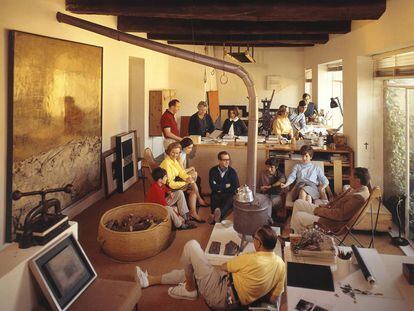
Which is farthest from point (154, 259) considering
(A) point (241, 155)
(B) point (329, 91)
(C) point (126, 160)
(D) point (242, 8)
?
(B) point (329, 91)

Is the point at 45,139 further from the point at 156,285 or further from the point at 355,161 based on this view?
the point at 355,161

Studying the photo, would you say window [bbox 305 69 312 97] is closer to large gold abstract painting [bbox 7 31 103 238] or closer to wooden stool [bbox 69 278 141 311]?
large gold abstract painting [bbox 7 31 103 238]

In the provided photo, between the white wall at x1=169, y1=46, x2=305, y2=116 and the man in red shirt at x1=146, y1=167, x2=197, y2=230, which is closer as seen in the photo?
the man in red shirt at x1=146, y1=167, x2=197, y2=230

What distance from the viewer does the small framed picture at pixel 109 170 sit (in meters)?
5.99

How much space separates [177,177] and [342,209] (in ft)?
7.77

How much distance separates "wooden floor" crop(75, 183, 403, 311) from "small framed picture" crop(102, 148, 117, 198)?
38 cm

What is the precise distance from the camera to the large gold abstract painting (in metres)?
3.73

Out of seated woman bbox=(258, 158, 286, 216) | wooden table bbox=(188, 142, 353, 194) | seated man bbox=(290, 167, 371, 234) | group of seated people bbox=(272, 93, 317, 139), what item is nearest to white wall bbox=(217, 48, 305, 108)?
group of seated people bbox=(272, 93, 317, 139)

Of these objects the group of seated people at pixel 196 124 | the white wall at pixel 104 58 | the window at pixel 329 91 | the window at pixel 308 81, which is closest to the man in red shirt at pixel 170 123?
the group of seated people at pixel 196 124

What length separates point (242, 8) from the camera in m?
4.53

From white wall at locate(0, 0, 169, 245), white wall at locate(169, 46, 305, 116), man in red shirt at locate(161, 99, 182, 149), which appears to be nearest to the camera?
white wall at locate(0, 0, 169, 245)

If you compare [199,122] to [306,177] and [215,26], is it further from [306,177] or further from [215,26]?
[306,177]

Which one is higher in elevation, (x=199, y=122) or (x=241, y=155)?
(x=199, y=122)

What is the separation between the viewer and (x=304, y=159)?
5.41 metres
